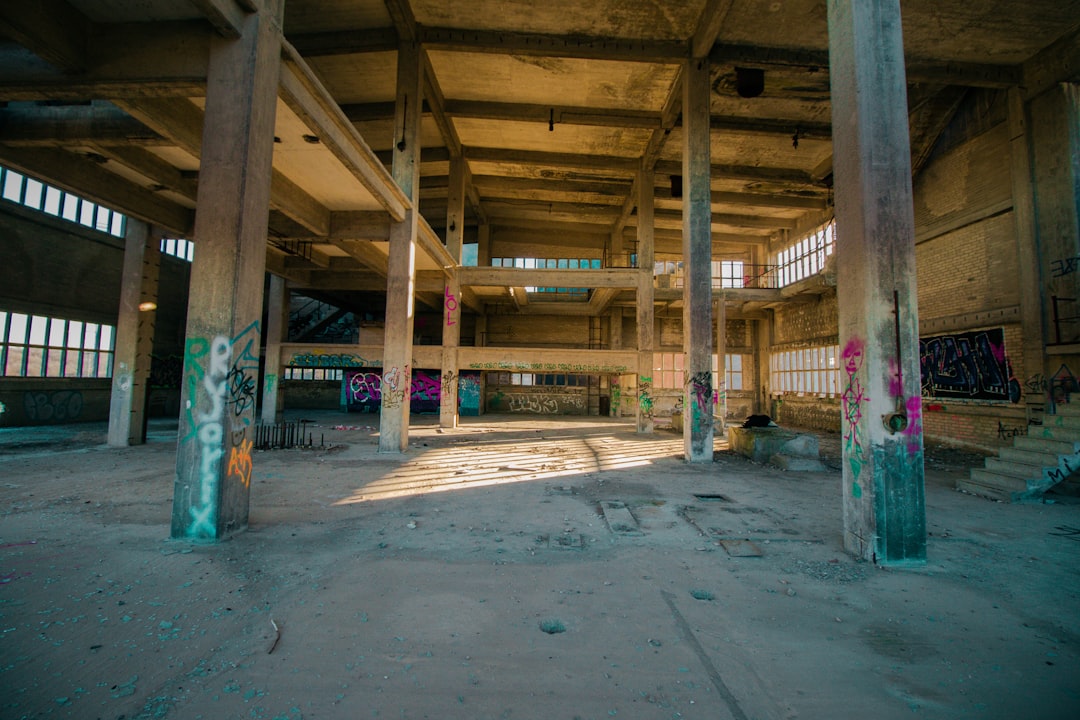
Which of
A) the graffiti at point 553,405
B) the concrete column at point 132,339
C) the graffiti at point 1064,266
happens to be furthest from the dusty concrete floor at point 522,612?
the graffiti at point 553,405

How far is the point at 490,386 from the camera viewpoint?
26.0 m

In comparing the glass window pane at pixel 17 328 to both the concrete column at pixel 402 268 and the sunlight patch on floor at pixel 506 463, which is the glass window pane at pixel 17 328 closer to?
the concrete column at pixel 402 268

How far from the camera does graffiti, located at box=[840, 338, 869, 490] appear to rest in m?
4.71

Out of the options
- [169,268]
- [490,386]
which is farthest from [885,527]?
[169,268]

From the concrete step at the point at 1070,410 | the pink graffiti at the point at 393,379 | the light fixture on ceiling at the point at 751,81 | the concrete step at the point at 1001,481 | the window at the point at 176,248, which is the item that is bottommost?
the concrete step at the point at 1001,481

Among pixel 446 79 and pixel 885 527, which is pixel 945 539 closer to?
pixel 885 527

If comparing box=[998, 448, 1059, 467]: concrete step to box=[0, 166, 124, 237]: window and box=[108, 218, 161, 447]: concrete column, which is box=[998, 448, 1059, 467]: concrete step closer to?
box=[108, 218, 161, 447]: concrete column

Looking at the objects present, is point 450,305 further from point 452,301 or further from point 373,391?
point 373,391

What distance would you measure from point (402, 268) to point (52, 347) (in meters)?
13.1

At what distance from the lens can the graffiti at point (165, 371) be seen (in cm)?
1825

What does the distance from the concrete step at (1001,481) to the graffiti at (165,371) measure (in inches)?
952

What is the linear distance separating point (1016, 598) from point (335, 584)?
562 centimetres

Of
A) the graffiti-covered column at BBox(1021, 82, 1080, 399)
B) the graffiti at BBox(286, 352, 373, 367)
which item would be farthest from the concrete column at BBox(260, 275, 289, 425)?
the graffiti-covered column at BBox(1021, 82, 1080, 399)

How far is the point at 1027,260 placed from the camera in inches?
414
